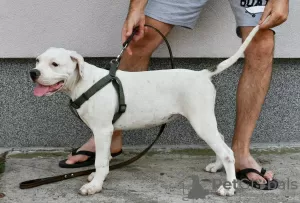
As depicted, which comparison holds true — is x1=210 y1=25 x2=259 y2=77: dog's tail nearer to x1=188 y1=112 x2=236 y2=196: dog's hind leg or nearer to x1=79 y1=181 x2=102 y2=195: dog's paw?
x1=188 y1=112 x2=236 y2=196: dog's hind leg

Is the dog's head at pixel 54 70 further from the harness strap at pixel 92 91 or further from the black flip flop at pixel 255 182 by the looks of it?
the black flip flop at pixel 255 182

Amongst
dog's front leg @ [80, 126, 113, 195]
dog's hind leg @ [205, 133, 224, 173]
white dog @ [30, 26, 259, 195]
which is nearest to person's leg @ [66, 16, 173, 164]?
white dog @ [30, 26, 259, 195]

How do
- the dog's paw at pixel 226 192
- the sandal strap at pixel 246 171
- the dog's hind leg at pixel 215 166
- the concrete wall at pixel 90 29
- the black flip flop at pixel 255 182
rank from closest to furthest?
1. the dog's paw at pixel 226 192
2. the black flip flop at pixel 255 182
3. the sandal strap at pixel 246 171
4. the dog's hind leg at pixel 215 166
5. the concrete wall at pixel 90 29

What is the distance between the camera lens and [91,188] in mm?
3139

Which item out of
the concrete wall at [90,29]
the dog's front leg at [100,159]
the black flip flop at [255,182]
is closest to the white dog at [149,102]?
the dog's front leg at [100,159]

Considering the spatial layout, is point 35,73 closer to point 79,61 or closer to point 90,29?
point 79,61

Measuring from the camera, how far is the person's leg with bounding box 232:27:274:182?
3473mm

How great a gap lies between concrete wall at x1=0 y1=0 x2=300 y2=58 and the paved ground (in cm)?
77

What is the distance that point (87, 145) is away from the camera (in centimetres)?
376

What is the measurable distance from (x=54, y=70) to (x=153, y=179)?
0.99m

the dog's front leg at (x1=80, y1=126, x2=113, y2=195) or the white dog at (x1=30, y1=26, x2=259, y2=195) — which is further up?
the white dog at (x1=30, y1=26, x2=259, y2=195)

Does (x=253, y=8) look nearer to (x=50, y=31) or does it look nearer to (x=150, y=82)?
(x=150, y=82)

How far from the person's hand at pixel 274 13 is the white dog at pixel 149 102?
0.53 ft

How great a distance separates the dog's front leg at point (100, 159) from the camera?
312cm
